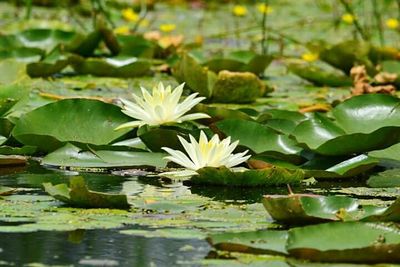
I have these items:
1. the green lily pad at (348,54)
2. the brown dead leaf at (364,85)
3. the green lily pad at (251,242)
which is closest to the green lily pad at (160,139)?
the green lily pad at (251,242)

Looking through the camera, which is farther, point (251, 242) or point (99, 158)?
point (99, 158)

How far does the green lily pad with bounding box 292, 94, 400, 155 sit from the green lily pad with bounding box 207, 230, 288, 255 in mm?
754

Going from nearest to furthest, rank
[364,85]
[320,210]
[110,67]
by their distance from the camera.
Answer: [320,210] → [364,85] → [110,67]

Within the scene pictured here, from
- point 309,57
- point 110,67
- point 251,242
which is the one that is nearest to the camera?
point 251,242

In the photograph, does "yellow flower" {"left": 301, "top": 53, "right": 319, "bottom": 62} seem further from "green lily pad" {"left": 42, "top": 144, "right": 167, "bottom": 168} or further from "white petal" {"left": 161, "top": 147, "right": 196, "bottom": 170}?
"white petal" {"left": 161, "top": 147, "right": 196, "bottom": 170}

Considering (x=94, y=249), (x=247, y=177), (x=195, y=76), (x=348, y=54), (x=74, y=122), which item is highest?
(x=348, y=54)

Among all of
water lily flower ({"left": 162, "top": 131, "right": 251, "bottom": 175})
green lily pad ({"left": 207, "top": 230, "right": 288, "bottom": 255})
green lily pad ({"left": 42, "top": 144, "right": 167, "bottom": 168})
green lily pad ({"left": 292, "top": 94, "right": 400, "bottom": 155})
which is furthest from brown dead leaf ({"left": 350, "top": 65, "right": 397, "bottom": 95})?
green lily pad ({"left": 207, "top": 230, "right": 288, "bottom": 255})

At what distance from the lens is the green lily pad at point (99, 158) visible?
103 inches

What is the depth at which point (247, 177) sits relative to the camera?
2.44 meters

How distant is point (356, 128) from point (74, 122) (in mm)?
717

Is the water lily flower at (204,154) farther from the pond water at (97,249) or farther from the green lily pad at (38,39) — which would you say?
the green lily pad at (38,39)

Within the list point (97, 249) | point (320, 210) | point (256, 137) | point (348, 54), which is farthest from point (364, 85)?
point (97, 249)

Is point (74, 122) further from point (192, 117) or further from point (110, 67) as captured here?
point (110, 67)

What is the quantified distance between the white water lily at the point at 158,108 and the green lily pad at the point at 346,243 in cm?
87
